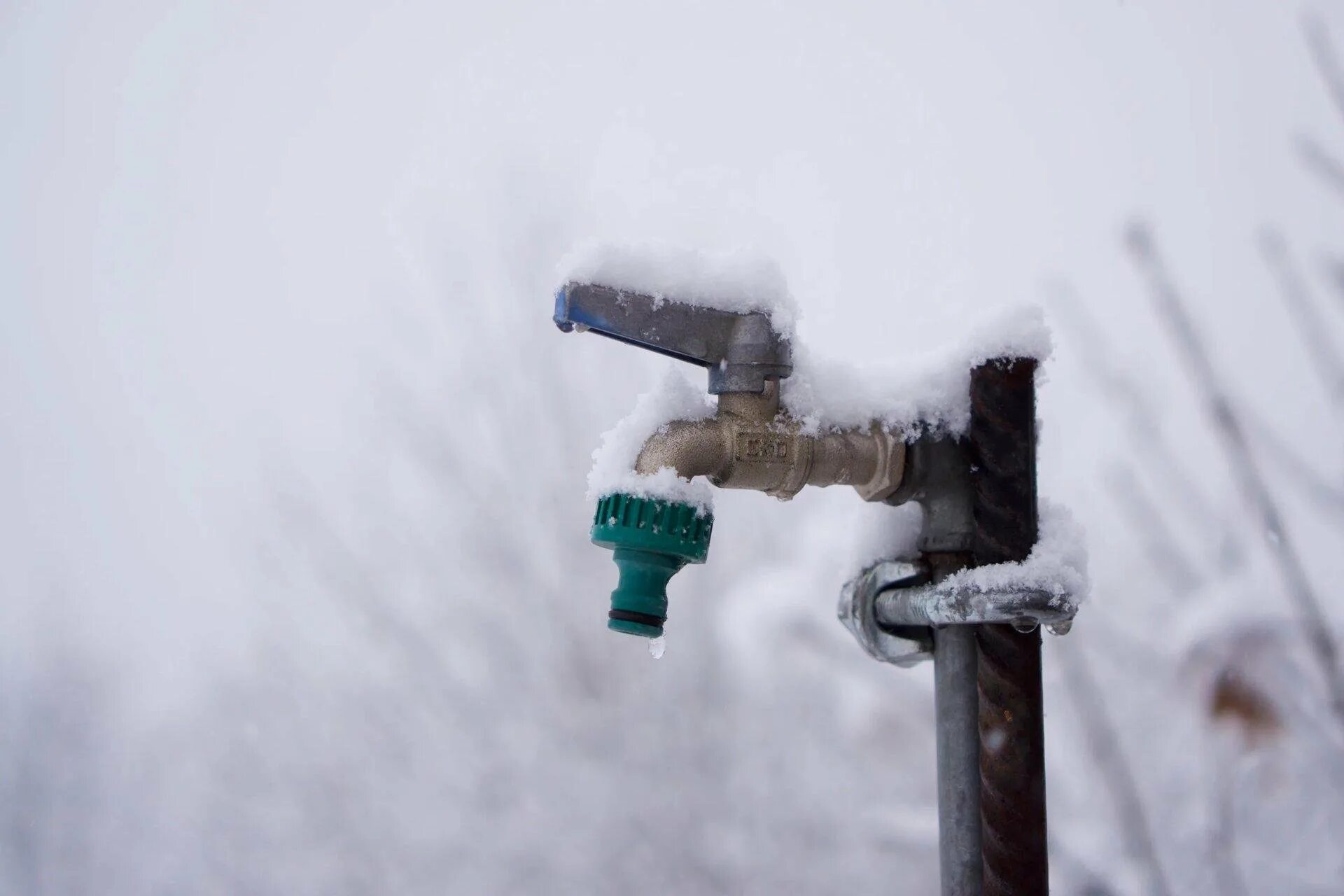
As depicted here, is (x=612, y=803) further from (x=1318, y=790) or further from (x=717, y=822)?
(x=1318, y=790)

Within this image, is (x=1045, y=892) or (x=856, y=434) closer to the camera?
(x=1045, y=892)

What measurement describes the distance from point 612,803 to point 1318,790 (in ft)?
9.25

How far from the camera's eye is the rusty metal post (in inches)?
29.1

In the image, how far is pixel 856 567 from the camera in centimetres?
93

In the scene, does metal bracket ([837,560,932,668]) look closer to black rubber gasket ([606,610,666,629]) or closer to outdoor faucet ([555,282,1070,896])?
outdoor faucet ([555,282,1070,896])

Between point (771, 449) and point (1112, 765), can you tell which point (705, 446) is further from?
point (1112, 765)

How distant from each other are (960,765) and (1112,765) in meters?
0.63

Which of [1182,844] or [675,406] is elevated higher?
[675,406]

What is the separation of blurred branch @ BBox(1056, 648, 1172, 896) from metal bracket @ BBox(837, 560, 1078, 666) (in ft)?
1.39

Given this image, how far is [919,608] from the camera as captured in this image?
78 centimetres

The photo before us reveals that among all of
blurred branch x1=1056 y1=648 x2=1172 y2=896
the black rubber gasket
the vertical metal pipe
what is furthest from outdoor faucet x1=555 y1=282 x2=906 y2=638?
blurred branch x1=1056 y1=648 x2=1172 y2=896

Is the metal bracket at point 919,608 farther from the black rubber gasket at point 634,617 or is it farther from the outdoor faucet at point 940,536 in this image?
the black rubber gasket at point 634,617

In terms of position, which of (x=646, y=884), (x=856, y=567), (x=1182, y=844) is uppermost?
(x=856, y=567)

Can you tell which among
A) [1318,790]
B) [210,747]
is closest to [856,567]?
[1318,790]
